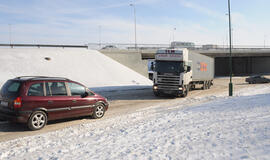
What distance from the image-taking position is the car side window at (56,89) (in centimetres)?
762

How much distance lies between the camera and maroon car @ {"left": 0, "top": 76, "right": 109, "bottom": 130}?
6902 mm

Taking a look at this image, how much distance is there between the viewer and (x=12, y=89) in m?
7.07

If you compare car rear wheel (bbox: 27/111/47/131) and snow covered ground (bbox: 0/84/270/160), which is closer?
snow covered ground (bbox: 0/84/270/160)

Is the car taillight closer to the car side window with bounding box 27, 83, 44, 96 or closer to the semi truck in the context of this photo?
the car side window with bounding box 27, 83, 44, 96

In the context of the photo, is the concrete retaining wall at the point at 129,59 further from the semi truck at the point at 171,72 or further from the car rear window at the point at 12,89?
the car rear window at the point at 12,89

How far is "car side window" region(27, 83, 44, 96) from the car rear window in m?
0.35

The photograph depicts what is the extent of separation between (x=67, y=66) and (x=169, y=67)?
1283 centimetres

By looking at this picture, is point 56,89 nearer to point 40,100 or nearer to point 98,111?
point 40,100

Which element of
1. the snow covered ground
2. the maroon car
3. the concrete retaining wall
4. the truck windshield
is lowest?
the snow covered ground

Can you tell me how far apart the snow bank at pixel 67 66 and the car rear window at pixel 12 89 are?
13467 mm

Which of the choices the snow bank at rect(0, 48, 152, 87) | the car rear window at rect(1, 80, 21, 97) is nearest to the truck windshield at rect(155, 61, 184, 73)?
the snow bank at rect(0, 48, 152, 87)

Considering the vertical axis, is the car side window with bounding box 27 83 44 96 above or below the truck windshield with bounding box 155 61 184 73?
below

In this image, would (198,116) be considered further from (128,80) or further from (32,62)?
(32,62)

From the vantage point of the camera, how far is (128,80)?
79.2 ft
